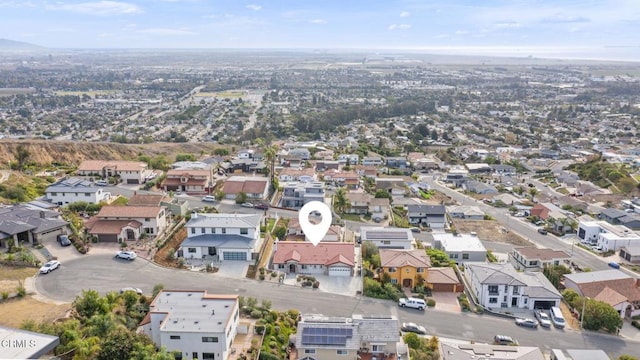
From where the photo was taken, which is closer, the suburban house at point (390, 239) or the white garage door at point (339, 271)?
the white garage door at point (339, 271)

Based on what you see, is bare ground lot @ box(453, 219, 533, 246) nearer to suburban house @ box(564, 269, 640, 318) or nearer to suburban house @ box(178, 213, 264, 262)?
suburban house @ box(564, 269, 640, 318)

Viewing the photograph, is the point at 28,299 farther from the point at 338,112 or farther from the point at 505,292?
the point at 338,112

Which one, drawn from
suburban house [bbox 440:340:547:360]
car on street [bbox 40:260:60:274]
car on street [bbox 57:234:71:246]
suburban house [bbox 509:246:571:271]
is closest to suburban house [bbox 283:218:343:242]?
suburban house [bbox 509:246:571:271]

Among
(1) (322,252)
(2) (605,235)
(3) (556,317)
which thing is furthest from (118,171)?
(2) (605,235)

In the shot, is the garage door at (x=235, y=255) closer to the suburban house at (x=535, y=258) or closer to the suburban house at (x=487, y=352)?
the suburban house at (x=487, y=352)

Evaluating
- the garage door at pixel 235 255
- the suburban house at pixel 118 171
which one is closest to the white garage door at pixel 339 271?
the garage door at pixel 235 255

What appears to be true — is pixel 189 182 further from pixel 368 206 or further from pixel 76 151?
pixel 76 151
